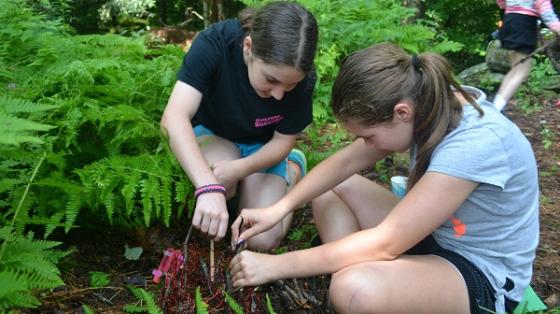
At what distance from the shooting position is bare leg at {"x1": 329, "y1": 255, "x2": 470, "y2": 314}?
2188mm

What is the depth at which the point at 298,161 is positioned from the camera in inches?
146

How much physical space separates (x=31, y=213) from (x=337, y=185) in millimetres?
1617

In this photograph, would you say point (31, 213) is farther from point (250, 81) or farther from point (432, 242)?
point (432, 242)

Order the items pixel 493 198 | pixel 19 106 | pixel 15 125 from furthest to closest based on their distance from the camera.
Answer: pixel 493 198 < pixel 19 106 < pixel 15 125

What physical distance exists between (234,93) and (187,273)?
1.17 meters

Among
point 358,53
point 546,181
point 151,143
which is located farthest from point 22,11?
point 546,181

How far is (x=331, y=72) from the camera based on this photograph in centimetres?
529

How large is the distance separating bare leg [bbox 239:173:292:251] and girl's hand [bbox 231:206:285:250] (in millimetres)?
361

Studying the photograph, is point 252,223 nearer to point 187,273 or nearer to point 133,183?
point 187,273

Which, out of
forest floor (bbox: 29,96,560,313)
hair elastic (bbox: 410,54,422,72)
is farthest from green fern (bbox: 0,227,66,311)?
hair elastic (bbox: 410,54,422,72)

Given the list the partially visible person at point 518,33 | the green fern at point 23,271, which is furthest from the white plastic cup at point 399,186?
the partially visible person at point 518,33

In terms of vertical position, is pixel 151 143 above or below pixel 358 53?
below

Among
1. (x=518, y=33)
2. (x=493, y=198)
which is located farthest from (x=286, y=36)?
(x=518, y=33)

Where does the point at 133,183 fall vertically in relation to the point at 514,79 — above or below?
above
